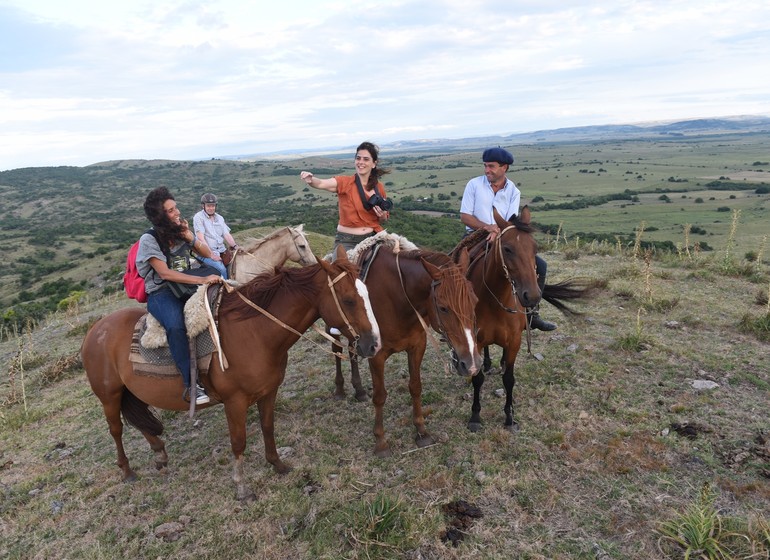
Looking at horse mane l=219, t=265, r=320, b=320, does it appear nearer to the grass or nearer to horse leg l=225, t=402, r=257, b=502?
horse leg l=225, t=402, r=257, b=502

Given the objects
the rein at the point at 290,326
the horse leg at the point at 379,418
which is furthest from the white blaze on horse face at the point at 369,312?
the horse leg at the point at 379,418

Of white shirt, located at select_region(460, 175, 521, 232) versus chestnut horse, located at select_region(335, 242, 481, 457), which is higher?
white shirt, located at select_region(460, 175, 521, 232)

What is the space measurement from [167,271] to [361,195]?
8.38 ft

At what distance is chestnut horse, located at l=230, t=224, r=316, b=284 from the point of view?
25.4 feet

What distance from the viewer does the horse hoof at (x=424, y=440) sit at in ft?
16.4

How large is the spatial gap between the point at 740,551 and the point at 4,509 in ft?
23.3

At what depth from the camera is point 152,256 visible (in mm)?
4109

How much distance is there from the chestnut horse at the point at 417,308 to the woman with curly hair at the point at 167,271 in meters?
1.76

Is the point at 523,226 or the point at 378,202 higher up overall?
the point at 378,202

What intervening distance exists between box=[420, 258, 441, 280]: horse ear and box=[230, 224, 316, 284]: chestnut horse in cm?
403

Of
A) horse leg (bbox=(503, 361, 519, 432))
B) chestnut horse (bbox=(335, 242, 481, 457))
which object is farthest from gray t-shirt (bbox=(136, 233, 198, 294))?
horse leg (bbox=(503, 361, 519, 432))

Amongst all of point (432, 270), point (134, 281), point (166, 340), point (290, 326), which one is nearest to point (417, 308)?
point (432, 270)

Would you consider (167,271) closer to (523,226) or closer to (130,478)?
(130,478)

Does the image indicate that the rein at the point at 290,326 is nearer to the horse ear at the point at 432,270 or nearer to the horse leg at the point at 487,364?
the horse ear at the point at 432,270
